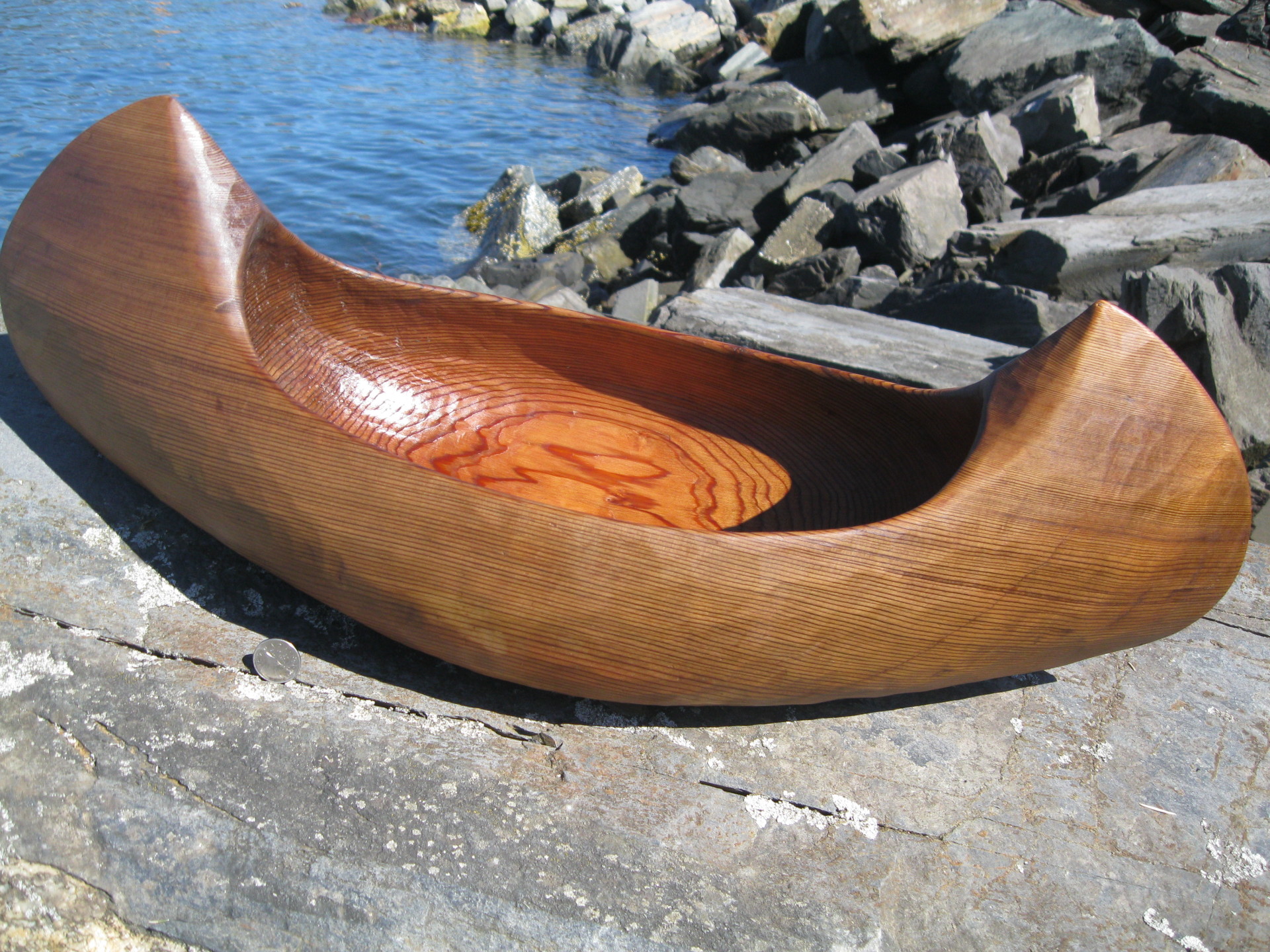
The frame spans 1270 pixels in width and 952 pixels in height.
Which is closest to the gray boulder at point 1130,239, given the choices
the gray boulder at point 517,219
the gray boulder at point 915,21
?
the gray boulder at point 517,219

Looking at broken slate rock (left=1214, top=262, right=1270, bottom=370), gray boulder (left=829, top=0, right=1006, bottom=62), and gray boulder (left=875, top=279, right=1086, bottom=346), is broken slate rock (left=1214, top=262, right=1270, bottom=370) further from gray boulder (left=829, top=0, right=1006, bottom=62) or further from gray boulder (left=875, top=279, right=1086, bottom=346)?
gray boulder (left=829, top=0, right=1006, bottom=62)

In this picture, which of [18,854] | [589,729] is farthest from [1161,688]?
[18,854]

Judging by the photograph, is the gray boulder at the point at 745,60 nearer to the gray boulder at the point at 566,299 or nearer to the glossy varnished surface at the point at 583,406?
the gray boulder at the point at 566,299

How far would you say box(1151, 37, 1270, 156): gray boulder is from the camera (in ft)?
18.3

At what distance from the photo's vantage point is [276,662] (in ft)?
6.02

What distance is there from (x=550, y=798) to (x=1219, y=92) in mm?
6228

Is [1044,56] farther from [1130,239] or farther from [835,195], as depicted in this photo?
[1130,239]

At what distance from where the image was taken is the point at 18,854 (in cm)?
155

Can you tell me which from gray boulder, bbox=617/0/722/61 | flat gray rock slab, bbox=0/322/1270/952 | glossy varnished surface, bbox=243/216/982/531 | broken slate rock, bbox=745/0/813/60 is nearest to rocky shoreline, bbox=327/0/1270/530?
broken slate rock, bbox=745/0/813/60

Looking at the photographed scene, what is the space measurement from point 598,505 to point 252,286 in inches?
38.2

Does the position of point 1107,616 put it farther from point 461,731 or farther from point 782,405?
point 461,731

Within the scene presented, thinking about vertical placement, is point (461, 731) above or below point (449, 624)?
below

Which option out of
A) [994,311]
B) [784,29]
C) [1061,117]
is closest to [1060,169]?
[1061,117]

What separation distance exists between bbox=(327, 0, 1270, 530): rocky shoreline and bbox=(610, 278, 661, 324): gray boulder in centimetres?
2
